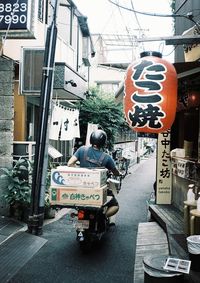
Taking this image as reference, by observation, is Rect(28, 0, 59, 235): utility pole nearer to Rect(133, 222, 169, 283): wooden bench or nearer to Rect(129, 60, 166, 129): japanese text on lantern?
Rect(133, 222, 169, 283): wooden bench

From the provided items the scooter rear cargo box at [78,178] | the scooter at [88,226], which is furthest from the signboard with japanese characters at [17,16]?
the scooter at [88,226]

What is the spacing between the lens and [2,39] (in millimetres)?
9906

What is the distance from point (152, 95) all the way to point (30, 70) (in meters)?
5.69

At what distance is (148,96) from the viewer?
6.38m

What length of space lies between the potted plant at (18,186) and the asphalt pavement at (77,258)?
94cm

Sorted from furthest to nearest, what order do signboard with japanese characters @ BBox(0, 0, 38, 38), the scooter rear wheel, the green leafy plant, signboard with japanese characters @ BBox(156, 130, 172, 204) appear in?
1. signboard with japanese characters @ BBox(156, 130, 172, 204)
2. the green leafy plant
3. signboard with japanese characters @ BBox(0, 0, 38, 38)
4. the scooter rear wheel

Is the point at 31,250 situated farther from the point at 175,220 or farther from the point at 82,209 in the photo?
the point at 175,220

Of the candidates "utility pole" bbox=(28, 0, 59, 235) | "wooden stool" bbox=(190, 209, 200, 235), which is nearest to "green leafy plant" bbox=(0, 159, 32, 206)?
"utility pole" bbox=(28, 0, 59, 235)

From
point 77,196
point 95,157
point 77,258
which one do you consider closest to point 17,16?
point 95,157

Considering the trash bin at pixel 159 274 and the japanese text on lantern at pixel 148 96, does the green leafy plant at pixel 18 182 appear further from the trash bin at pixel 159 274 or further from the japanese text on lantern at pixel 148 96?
the trash bin at pixel 159 274

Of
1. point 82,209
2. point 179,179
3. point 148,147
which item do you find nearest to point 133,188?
point 179,179

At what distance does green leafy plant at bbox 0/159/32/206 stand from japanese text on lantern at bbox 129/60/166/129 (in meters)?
4.65

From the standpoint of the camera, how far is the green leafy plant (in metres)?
9.80

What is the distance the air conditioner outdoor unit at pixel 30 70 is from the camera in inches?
427
